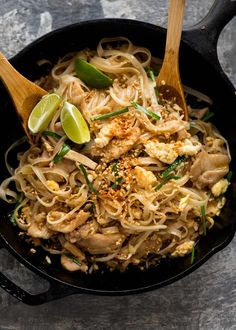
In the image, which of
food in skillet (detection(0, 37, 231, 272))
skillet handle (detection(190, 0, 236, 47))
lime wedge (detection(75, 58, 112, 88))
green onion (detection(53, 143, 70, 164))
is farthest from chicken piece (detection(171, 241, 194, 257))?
skillet handle (detection(190, 0, 236, 47))

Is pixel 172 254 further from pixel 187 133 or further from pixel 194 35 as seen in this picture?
pixel 194 35

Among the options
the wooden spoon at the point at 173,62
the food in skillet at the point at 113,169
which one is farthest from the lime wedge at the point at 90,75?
the wooden spoon at the point at 173,62

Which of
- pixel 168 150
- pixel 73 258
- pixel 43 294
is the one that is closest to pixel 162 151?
pixel 168 150

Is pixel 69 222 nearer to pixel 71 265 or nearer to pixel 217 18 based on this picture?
pixel 71 265

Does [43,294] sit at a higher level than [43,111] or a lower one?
lower

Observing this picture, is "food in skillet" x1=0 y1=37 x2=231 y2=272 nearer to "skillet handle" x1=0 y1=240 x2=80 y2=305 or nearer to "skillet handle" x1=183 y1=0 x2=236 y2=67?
"skillet handle" x1=0 y1=240 x2=80 y2=305

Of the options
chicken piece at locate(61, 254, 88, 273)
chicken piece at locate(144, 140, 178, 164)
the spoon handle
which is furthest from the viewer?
chicken piece at locate(61, 254, 88, 273)
